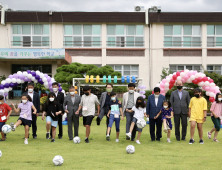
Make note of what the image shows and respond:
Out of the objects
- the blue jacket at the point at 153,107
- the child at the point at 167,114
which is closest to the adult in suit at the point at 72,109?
the blue jacket at the point at 153,107

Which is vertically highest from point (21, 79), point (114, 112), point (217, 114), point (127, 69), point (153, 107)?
point (127, 69)

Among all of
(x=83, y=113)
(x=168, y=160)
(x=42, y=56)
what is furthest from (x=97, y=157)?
(x=42, y=56)

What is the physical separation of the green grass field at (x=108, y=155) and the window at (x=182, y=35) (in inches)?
776

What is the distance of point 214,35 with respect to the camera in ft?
95.4

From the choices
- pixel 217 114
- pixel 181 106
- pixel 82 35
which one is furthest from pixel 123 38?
pixel 217 114

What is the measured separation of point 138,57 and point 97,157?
2196cm

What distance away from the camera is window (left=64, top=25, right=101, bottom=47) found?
28.6m

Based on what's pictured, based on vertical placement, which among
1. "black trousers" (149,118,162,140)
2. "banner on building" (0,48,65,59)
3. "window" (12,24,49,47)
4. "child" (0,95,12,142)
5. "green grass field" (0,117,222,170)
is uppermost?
"window" (12,24,49,47)

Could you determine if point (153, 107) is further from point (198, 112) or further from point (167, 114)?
point (198, 112)

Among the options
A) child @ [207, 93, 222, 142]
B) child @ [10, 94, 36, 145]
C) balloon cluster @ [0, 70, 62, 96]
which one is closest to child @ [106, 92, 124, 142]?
child @ [10, 94, 36, 145]

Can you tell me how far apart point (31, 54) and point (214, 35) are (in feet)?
53.8

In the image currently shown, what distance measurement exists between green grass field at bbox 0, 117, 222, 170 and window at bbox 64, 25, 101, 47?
1924cm

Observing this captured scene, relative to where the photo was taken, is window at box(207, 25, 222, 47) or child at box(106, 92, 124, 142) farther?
window at box(207, 25, 222, 47)

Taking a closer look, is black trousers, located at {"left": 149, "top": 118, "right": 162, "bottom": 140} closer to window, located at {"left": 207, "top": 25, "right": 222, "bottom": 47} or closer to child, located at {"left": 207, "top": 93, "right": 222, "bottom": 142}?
child, located at {"left": 207, "top": 93, "right": 222, "bottom": 142}
